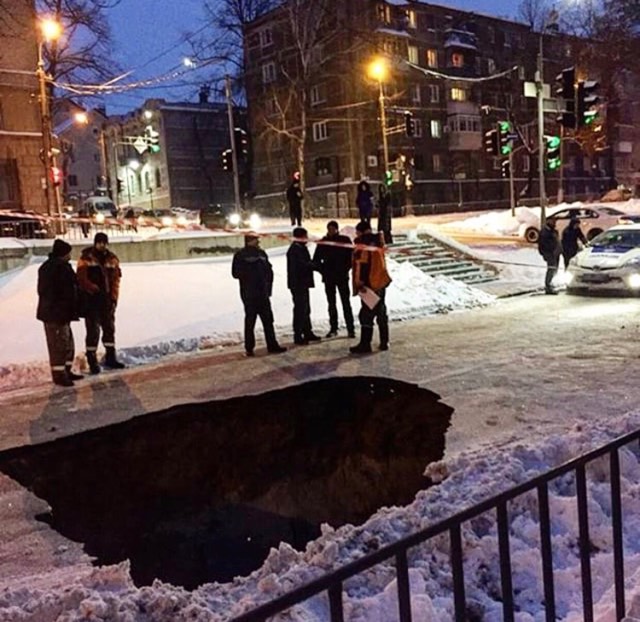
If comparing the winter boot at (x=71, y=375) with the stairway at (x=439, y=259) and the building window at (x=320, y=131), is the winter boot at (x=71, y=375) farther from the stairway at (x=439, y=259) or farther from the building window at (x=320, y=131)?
the building window at (x=320, y=131)

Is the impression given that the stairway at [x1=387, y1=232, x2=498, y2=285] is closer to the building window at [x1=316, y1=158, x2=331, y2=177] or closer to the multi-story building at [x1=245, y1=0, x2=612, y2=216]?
the multi-story building at [x1=245, y1=0, x2=612, y2=216]

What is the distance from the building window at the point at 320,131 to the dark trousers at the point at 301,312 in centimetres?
4217

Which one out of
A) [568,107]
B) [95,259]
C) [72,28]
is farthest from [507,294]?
[72,28]

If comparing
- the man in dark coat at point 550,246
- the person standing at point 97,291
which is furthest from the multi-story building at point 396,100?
the person standing at point 97,291

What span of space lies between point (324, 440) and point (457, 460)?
163 cm

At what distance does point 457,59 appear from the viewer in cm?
5766

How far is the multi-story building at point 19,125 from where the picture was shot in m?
35.4

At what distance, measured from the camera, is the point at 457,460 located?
5926 millimetres

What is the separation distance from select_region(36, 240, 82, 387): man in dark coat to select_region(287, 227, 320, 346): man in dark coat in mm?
3448

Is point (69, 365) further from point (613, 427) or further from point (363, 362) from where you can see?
point (613, 427)

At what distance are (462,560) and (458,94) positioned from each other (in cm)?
5825

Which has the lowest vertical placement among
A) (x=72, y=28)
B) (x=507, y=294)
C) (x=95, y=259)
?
(x=507, y=294)

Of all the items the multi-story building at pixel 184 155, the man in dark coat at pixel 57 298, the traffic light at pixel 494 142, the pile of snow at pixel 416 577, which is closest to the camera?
the pile of snow at pixel 416 577

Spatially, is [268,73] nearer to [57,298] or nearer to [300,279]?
[300,279]
